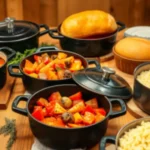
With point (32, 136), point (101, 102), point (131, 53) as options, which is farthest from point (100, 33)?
point (32, 136)

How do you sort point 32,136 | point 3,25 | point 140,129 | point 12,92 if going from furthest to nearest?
point 3,25
point 12,92
point 32,136
point 140,129

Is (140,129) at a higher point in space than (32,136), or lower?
higher

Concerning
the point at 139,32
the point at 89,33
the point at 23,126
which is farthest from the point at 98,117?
the point at 139,32

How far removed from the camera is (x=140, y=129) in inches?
38.6

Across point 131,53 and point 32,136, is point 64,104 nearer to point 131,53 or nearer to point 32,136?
point 32,136

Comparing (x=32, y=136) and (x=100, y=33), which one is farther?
(x=100, y=33)

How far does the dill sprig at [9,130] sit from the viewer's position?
109 centimetres

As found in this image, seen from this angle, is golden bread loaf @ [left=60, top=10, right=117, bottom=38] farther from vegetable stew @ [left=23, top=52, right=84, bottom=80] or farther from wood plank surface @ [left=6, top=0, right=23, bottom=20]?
wood plank surface @ [left=6, top=0, right=23, bottom=20]

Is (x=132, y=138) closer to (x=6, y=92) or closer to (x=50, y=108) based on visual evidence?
(x=50, y=108)

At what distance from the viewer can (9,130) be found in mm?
1139

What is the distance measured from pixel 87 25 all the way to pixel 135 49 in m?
0.28

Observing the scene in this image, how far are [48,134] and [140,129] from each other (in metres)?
0.25

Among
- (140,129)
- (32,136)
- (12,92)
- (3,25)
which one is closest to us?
(140,129)

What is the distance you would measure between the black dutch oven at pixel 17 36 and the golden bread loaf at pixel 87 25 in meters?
0.15
